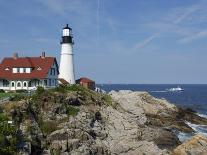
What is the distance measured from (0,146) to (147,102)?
2684 cm

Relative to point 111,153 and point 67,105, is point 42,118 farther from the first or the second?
point 111,153

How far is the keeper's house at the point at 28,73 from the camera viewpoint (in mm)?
54969

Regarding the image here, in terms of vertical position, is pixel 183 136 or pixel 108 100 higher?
pixel 108 100

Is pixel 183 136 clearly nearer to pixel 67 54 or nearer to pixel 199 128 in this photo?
pixel 199 128

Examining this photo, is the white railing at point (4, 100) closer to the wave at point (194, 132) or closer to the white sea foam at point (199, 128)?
the wave at point (194, 132)

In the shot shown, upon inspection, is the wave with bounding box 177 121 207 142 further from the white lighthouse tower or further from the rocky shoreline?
the white lighthouse tower

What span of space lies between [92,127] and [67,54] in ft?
71.5

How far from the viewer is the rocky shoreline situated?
35781 mm

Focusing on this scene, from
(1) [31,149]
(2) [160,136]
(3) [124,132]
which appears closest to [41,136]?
(1) [31,149]

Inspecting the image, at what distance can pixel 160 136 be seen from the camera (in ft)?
138

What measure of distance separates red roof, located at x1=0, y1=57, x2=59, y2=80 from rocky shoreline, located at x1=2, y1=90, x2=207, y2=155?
860cm

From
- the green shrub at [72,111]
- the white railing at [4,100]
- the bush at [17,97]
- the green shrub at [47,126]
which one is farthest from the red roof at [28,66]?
the green shrub at [47,126]

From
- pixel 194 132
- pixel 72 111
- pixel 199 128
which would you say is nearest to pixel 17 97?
pixel 72 111

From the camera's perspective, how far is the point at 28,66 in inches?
2206
